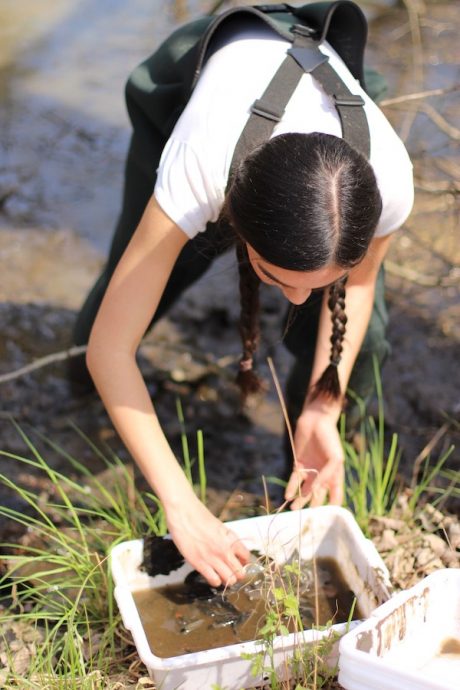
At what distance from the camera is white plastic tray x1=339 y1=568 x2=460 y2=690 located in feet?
5.19

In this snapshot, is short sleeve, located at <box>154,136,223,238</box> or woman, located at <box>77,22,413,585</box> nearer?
woman, located at <box>77,22,413,585</box>

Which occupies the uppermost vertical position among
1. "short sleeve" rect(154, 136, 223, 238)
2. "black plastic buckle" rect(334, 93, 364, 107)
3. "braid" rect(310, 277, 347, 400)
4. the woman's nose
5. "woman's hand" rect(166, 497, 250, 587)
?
"black plastic buckle" rect(334, 93, 364, 107)

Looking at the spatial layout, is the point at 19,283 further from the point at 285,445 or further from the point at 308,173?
the point at 308,173

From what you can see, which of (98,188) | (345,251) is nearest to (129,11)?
(98,188)

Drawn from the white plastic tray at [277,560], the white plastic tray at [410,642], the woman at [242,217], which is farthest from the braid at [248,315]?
the white plastic tray at [410,642]

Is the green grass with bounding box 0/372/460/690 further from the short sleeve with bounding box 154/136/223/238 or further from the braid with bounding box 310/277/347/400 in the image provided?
the short sleeve with bounding box 154/136/223/238

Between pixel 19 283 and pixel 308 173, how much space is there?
217 cm

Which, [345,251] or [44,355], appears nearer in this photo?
[345,251]

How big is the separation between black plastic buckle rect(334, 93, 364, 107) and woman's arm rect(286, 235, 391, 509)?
38cm

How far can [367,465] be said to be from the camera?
252 cm

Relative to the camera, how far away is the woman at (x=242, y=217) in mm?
1800

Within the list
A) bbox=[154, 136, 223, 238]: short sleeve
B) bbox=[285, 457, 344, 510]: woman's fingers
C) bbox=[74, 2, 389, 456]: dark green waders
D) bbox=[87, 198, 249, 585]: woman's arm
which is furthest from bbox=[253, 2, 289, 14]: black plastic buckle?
bbox=[285, 457, 344, 510]: woman's fingers

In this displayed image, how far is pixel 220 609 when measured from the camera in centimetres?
218

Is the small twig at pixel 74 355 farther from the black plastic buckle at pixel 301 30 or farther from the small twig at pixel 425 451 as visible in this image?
the black plastic buckle at pixel 301 30
